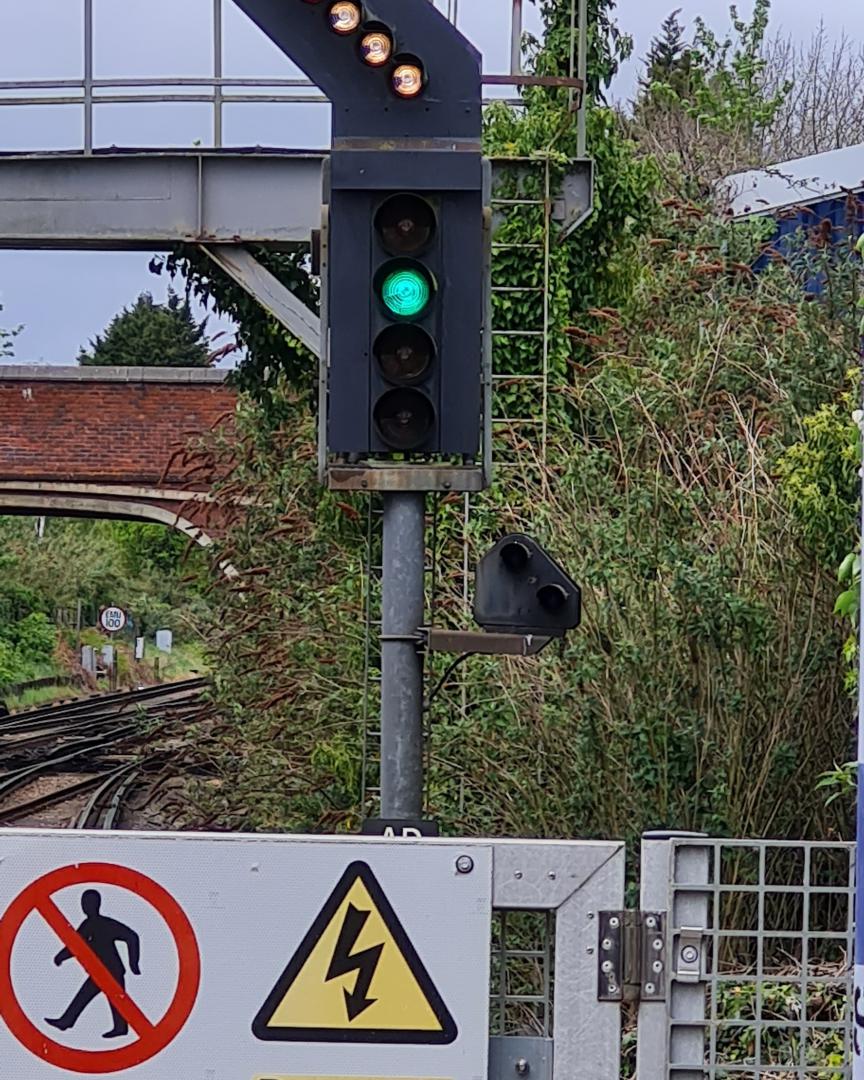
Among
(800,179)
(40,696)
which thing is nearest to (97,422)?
(40,696)

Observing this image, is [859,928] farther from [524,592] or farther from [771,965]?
[771,965]

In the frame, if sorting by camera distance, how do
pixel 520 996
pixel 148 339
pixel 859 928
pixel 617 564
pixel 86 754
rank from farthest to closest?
pixel 148 339, pixel 86 754, pixel 617 564, pixel 520 996, pixel 859 928

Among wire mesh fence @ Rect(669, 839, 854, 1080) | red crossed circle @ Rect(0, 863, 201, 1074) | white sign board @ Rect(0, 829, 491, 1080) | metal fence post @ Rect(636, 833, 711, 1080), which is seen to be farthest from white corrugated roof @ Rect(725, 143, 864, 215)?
red crossed circle @ Rect(0, 863, 201, 1074)

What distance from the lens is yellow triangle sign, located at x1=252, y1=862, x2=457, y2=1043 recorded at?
12.0 ft

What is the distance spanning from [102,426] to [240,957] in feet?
98.0

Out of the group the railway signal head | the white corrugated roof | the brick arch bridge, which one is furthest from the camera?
the brick arch bridge

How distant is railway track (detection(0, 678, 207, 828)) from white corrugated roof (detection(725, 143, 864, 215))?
9831 millimetres

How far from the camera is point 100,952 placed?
12.1 ft

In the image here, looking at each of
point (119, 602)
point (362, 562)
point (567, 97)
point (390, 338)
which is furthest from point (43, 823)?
point (119, 602)

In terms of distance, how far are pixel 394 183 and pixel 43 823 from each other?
628 inches

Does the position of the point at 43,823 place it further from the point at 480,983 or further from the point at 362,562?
the point at 480,983

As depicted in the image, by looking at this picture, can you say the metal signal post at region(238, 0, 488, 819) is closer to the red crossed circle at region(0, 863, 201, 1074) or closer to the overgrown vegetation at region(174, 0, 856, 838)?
the red crossed circle at region(0, 863, 201, 1074)

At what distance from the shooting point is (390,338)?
6.07 m

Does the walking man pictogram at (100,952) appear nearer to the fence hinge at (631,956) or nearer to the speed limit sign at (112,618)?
the fence hinge at (631,956)
